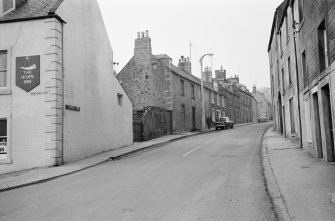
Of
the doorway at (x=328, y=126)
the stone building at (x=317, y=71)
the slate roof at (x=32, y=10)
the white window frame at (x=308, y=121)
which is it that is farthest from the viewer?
the slate roof at (x=32, y=10)

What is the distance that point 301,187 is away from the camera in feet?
23.3

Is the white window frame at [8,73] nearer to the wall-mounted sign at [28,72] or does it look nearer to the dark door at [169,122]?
the wall-mounted sign at [28,72]

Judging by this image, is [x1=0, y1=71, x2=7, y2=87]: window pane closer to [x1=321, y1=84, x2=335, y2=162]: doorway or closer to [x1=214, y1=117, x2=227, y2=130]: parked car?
[x1=321, y1=84, x2=335, y2=162]: doorway

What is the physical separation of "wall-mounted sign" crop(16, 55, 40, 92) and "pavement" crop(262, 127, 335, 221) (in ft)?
31.6

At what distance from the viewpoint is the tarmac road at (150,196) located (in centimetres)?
573

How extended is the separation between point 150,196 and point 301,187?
3.32 m

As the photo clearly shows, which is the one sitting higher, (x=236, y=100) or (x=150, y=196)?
(x=236, y=100)

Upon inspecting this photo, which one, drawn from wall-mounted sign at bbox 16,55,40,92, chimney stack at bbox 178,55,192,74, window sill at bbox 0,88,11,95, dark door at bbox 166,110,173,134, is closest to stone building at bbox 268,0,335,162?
wall-mounted sign at bbox 16,55,40,92

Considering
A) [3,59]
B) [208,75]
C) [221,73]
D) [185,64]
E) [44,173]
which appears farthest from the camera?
[221,73]

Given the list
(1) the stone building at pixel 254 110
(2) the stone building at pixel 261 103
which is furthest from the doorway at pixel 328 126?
(2) the stone building at pixel 261 103

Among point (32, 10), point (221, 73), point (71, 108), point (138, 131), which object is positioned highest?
point (221, 73)

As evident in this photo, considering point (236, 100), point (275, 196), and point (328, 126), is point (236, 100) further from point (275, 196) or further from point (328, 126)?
point (275, 196)

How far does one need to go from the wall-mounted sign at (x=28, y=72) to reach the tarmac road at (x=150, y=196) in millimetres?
4607

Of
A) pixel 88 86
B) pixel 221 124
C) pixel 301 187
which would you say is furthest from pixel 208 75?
pixel 301 187
